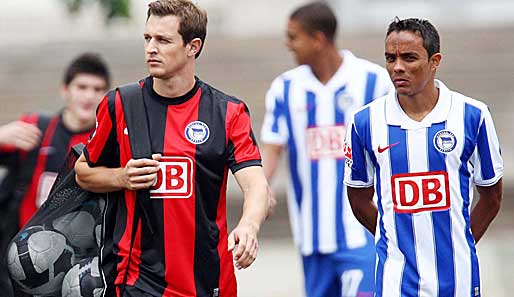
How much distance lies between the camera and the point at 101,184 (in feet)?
19.0

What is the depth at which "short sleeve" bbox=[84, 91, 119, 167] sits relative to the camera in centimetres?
582

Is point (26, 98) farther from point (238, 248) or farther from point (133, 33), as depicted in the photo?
point (238, 248)

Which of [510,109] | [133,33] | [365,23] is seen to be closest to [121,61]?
[133,33]

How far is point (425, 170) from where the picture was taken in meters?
5.71

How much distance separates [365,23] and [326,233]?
25283 mm

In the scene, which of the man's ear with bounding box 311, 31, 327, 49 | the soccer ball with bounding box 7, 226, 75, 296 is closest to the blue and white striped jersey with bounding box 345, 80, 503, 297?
the soccer ball with bounding box 7, 226, 75, 296

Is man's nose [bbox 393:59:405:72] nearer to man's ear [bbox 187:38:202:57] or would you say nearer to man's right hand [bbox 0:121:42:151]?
man's ear [bbox 187:38:202:57]

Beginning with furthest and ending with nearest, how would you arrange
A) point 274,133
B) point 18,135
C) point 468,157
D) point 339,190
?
point 274,133 < point 339,190 < point 18,135 < point 468,157

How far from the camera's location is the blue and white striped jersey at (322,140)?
7.89 metres

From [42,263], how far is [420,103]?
6.32ft

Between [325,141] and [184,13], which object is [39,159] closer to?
[325,141]

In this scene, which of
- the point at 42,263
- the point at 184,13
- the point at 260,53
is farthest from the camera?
the point at 260,53

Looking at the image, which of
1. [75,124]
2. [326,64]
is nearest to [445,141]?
[326,64]

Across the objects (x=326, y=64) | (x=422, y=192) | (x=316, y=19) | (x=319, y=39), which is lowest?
(x=422, y=192)
